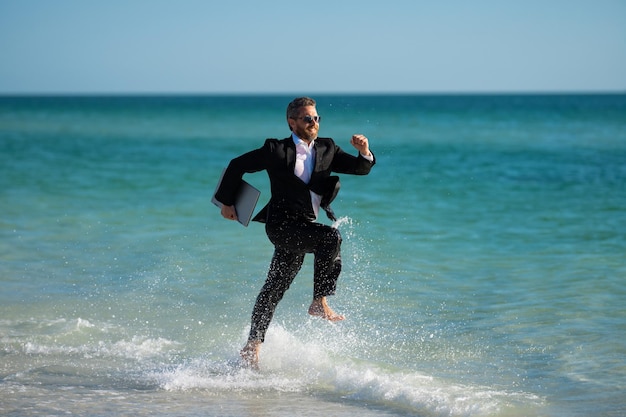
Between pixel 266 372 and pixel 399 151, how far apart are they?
84.3 ft

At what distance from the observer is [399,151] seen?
104 feet

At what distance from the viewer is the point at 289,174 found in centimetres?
600

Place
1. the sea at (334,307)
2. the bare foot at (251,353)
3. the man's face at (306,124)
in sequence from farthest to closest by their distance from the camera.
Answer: the bare foot at (251,353) < the man's face at (306,124) < the sea at (334,307)

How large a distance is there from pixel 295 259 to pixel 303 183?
586 millimetres

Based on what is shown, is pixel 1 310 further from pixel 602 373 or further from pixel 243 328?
pixel 602 373

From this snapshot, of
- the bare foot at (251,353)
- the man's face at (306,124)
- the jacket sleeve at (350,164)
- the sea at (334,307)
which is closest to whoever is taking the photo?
the sea at (334,307)

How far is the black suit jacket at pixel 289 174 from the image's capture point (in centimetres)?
598

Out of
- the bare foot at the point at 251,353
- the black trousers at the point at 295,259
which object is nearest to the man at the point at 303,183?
the black trousers at the point at 295,259

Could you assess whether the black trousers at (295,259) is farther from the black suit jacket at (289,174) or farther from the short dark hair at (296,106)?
the short dark hair at (296,106)

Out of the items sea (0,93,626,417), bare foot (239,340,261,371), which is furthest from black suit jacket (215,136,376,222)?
bare foot (239,340,261,371)

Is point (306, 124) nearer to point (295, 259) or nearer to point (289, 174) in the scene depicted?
point (289, 174)

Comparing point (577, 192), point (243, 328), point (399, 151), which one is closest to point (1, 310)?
point (243, 328)

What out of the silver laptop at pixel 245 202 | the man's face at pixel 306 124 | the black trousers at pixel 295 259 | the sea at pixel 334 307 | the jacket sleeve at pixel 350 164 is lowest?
the sea at pixel 334 307

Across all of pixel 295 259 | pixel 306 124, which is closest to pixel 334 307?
pixel 295 259
